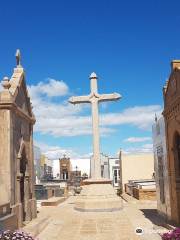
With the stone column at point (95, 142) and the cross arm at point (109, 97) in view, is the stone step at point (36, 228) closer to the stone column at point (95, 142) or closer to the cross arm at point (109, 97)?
the stone column at point (95, 142)

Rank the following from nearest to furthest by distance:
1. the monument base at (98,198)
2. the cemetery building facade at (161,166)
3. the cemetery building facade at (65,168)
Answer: the cemetery building facade at (161,166) < the monument base at (98,198) < the cemetery building facade at (65,168)

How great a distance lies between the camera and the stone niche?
1329cm

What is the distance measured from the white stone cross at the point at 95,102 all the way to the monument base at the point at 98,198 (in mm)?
690

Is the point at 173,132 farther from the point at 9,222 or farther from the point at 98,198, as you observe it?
the point at 98,198

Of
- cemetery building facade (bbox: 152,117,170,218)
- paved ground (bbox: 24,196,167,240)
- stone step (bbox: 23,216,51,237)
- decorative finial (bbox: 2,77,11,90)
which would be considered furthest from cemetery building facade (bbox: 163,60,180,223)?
decorative finial (bbox: 2,77,11,90)

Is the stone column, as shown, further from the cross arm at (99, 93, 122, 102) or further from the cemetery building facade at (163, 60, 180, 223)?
the cemetery building facade at (163, 60, 180, 223)

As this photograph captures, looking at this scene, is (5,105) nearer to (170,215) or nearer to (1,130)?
(1,130)

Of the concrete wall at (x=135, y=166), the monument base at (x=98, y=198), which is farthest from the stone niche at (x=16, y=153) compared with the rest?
the concrete wall at (x=135, y=166)

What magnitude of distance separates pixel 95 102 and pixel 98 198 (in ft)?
18.5

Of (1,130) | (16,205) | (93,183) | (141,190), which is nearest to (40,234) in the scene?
(16,205)

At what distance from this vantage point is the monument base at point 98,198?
19734mm

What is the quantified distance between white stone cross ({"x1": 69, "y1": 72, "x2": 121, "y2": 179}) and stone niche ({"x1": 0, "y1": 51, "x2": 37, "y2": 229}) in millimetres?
5062

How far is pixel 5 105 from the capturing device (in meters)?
13.7

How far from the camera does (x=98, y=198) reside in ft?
66.5
